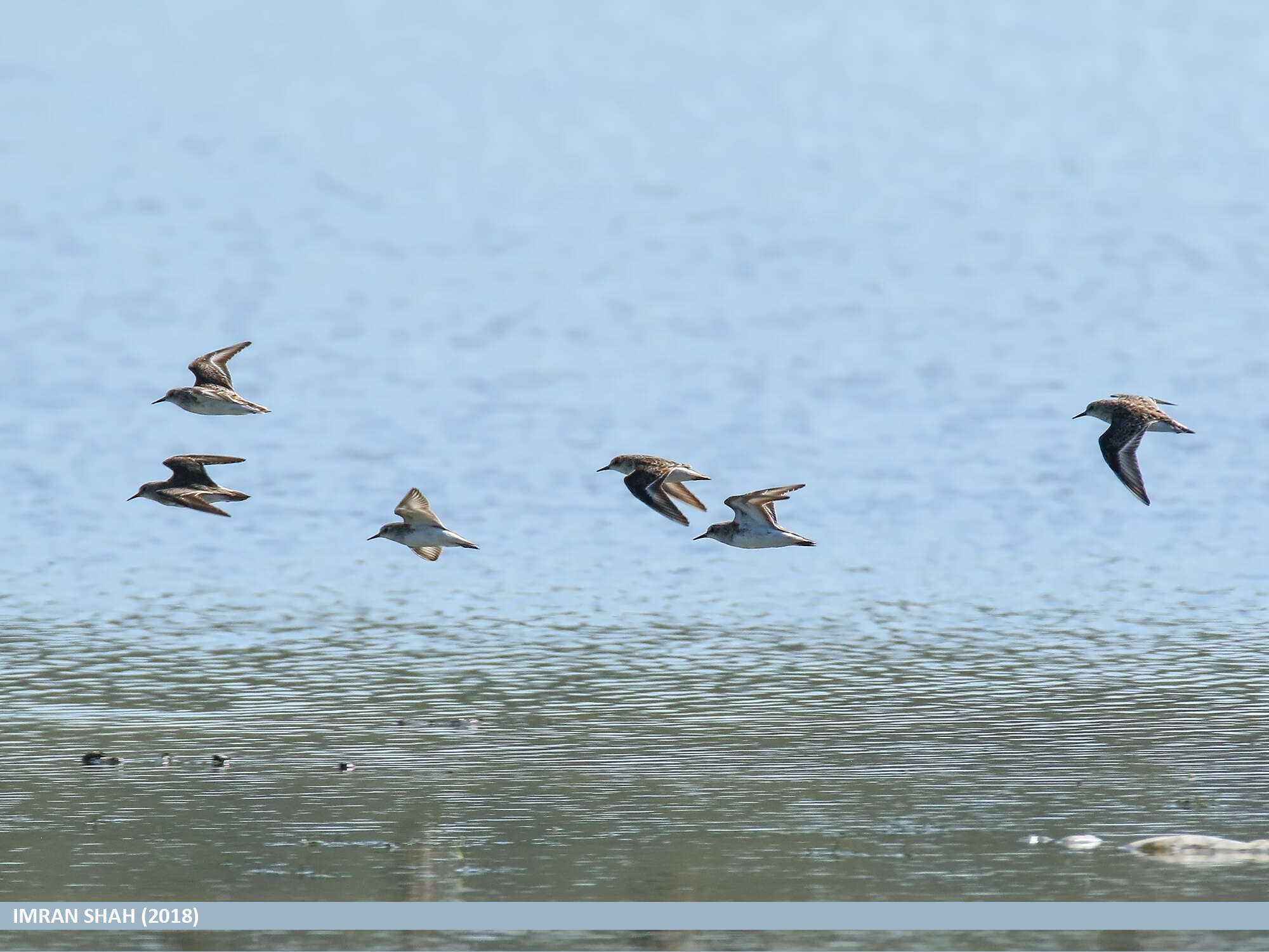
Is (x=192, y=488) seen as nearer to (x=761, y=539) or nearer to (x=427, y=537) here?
(x=427, y=537)

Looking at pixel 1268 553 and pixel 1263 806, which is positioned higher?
pixel 1268 553

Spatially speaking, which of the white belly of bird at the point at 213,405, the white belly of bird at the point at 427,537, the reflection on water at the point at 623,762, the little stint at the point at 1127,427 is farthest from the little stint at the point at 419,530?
the little stint at the point at 1127,427

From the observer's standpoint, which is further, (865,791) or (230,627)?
(230,627)

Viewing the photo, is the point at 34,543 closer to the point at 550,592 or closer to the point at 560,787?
the point at 550,592

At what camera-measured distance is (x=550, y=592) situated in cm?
5975

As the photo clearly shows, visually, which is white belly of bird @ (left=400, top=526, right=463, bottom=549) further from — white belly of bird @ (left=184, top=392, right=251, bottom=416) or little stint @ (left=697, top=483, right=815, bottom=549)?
little stint @ (left=697, top=483, right=815, bottom=549)

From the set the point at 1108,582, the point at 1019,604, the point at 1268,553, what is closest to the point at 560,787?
the point at 1019,604

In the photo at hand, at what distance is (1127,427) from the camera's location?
113 ft

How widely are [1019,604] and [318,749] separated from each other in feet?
70.8

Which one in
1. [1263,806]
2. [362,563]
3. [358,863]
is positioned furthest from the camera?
[362,563]

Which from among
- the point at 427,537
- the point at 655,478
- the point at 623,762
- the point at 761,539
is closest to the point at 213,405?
the point at 427,537
